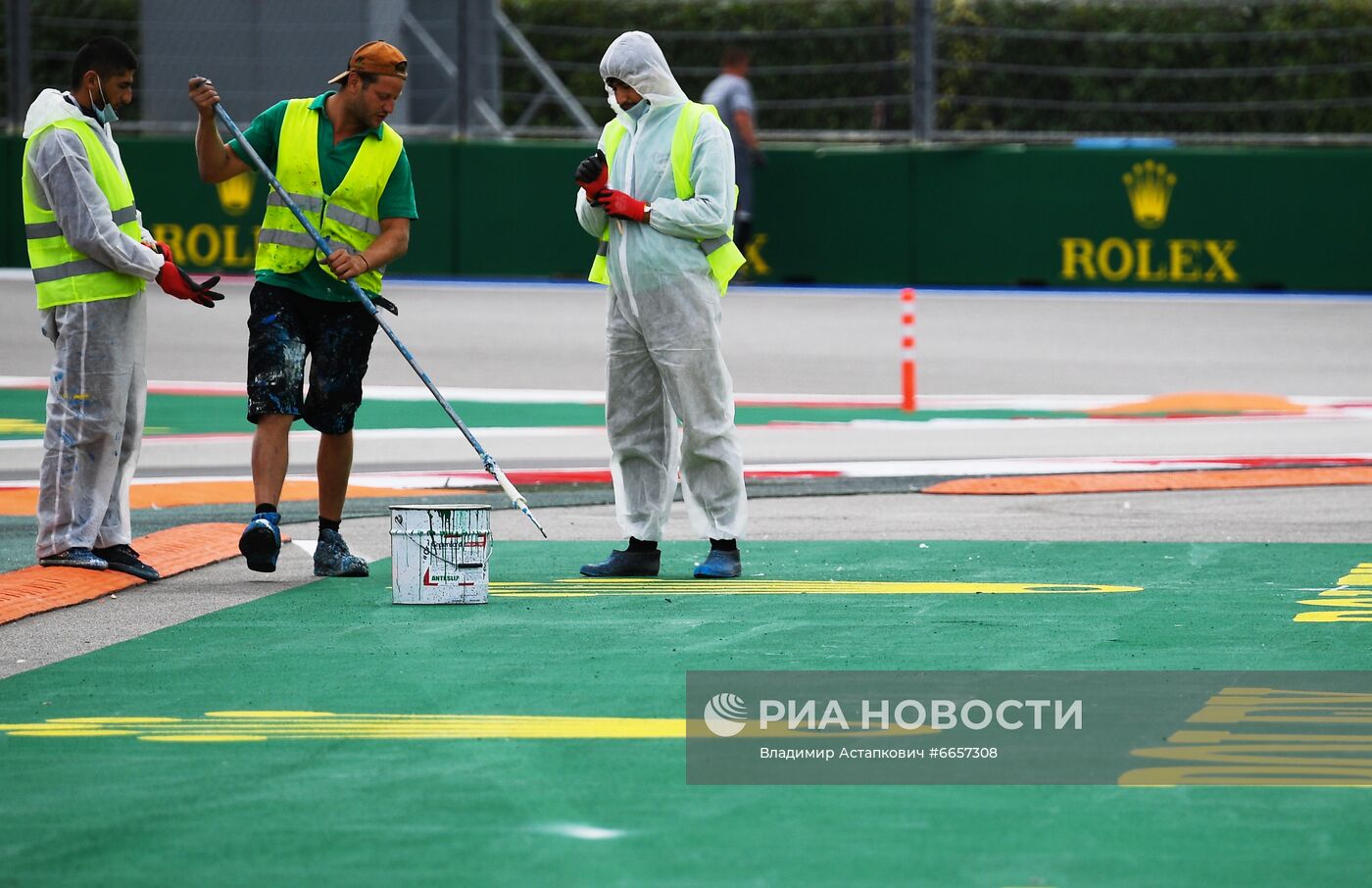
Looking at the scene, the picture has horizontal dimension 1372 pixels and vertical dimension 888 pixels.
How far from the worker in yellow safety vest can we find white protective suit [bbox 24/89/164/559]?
1.40 ft

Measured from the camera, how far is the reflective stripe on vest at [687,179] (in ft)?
28.3

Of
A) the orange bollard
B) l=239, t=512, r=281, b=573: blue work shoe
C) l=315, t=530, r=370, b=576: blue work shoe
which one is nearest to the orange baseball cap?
l=239, t=512, r=281, b=573: blue work shoe

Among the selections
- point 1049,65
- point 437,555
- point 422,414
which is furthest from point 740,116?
point 437,555

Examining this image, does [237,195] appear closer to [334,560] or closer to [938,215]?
[938,215]

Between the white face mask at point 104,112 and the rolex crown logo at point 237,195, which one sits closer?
the white face mask at point 104,112

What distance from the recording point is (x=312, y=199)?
28.0 ft

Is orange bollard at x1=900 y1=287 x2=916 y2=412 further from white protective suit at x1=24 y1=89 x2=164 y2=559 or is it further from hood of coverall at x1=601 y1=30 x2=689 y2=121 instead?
white protective suit at x1=24 y1=89 x2=164 y2=559

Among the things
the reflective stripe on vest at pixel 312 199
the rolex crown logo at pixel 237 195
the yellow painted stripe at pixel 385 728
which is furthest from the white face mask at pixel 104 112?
the rolex crown logo at pixel 237 195

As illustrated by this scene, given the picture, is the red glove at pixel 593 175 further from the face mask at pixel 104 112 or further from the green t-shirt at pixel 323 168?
the face mask at pixel 104 112

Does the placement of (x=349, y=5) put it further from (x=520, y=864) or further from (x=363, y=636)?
(x=520, y=864)

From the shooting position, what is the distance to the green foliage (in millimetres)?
23094

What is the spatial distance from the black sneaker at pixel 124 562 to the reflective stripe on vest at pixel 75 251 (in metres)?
0.94

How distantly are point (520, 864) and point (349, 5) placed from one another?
65.7ft

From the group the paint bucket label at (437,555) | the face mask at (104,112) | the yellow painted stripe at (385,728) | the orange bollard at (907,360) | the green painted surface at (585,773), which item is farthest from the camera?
the orange bollard at (907,360)
